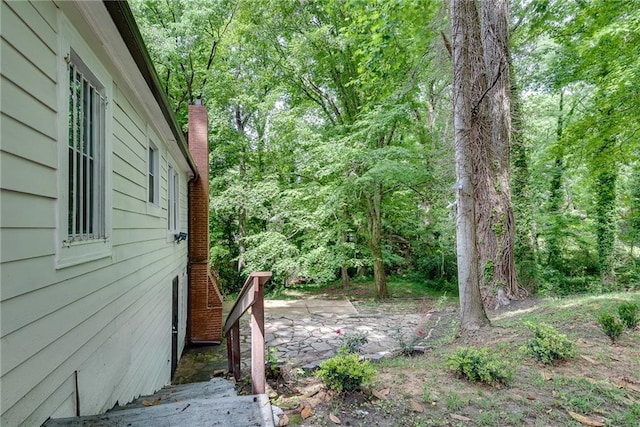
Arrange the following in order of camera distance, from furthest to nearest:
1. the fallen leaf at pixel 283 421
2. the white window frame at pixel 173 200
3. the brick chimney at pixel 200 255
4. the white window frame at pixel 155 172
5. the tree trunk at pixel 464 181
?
the brick chimney at pixel 200 255, the white window frame at pixel 173 200, the tree trunk at pixel 464 181, the white window frame at pixel 155 172, the fallen leaf at pixel 283 421

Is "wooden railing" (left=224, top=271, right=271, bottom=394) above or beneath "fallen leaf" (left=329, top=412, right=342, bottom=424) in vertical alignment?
above

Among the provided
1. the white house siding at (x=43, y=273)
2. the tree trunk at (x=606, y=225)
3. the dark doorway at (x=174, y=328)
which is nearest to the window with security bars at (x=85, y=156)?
the white house siding at (x=43, y=273)

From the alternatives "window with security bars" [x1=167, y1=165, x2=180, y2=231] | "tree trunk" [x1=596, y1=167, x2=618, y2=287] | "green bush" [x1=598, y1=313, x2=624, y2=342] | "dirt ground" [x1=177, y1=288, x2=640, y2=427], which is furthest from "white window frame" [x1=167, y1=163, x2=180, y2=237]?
"tree trunk" [x1=596, y1=167, x2=618, y2=287]

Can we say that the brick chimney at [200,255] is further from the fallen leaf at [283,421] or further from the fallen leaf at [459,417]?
the fallen leaf at [459,417]

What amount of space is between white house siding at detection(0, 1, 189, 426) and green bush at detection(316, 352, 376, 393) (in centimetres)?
177

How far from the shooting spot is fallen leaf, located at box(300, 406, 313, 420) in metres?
2.88

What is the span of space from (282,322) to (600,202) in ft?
40.4

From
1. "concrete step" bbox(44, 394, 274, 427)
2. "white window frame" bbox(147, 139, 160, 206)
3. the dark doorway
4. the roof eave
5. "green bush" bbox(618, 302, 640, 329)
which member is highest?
the roof eave

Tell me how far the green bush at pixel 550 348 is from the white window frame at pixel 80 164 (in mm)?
4547

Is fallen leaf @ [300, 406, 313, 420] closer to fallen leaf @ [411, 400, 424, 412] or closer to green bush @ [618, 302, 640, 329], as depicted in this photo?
fallen leaf @ [411, 400, 424, 412]

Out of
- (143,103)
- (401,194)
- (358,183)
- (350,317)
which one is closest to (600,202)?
(401,194)

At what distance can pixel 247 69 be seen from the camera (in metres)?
14.4

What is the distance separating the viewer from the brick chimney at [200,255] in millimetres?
8430

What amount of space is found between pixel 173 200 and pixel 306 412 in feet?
16.8
